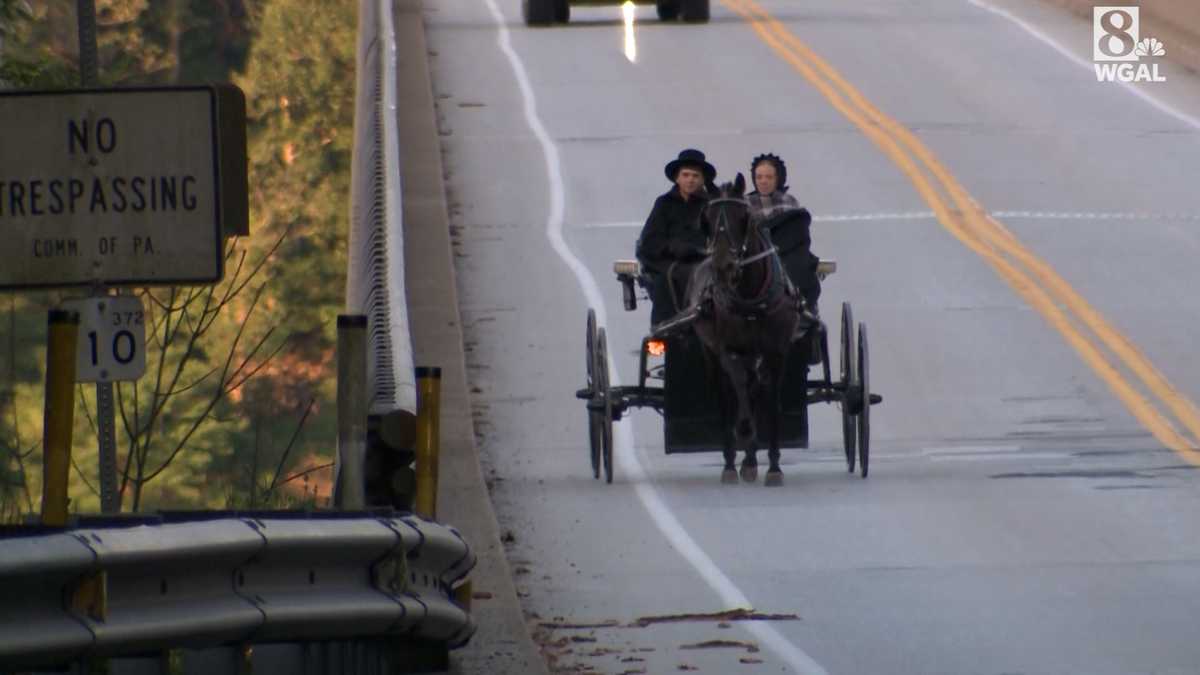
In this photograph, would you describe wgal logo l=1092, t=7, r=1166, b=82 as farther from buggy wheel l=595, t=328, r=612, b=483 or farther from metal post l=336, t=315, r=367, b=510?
metal post l=336, t=315, r=367, b=510

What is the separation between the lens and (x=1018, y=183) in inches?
1126

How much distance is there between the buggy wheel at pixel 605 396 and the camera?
1628 centimetres

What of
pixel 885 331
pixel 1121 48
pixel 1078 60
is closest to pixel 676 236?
pixel 885 331

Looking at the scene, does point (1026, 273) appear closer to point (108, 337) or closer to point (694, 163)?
point (694, 163)

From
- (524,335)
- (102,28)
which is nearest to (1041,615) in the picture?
(524,335)

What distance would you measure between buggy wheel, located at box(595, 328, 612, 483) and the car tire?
991 inches

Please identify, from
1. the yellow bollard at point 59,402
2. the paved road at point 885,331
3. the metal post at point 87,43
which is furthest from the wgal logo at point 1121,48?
the yellow bollard at point 59,402

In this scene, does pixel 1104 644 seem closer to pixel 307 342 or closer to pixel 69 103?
pixel 69 103

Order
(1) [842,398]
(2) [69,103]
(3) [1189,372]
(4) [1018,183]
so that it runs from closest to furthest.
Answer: (2) [69,103] < (1) [842,398] < (3) [1189,372] < (4) [1018,183]

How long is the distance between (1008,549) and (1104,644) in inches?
106

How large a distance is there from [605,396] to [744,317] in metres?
1.09

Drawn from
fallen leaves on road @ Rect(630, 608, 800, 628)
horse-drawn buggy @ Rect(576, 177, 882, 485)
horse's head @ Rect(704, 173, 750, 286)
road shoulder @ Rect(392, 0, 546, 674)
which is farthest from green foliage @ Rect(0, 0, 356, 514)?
fallen leaves on road @ Rect(630, 608, 800, 628)

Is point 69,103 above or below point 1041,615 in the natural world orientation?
above

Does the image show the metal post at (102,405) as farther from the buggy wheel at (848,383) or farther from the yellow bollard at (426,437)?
the buggy wheel at (848,383)
